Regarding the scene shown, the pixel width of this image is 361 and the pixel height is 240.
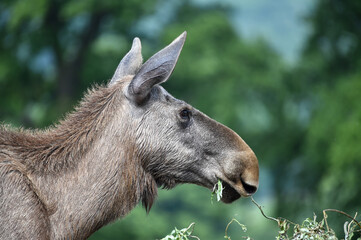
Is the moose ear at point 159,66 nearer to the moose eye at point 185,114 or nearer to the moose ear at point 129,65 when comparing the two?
the moose eye at point 185,114

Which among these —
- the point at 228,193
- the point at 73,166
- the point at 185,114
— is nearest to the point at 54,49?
the point at 185,114

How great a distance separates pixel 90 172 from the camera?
22.7ft

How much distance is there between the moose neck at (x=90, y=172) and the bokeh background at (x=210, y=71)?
19297 millimetres

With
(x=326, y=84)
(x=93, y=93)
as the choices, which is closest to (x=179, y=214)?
(x=326, y=84)

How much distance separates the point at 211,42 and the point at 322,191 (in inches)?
419

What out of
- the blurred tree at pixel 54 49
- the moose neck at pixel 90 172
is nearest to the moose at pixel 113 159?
the moose neck at pixel 90 172

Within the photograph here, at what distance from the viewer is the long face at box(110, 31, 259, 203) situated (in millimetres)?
7094

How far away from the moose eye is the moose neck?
56cm

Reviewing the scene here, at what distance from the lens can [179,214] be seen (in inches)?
1571

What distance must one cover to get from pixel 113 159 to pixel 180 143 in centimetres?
72

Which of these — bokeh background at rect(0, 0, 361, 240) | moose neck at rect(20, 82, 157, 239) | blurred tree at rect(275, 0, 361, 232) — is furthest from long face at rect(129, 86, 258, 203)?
bokeh background at rect(0, 0, 361, 240)

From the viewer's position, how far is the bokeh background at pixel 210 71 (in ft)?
93.1

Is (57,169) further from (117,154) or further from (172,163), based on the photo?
(172,163)

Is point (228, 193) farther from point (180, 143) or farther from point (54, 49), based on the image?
point (54, 49)
